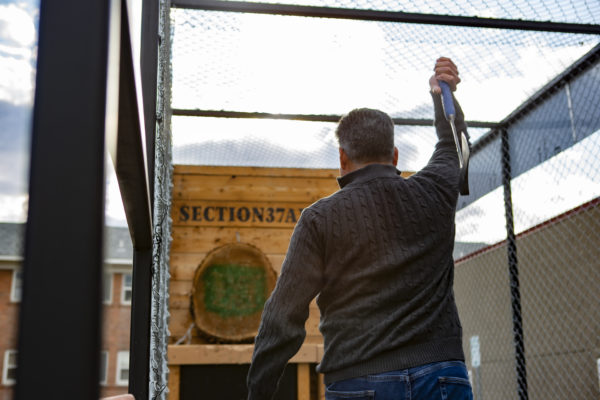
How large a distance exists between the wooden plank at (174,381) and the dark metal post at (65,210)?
2.83 meters

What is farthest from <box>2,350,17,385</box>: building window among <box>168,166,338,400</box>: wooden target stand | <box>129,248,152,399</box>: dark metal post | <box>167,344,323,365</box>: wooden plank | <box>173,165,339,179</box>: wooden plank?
<box>173,165,339,179</box>: wooden plank

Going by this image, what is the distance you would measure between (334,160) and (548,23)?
161cm

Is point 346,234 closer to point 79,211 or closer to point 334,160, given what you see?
point 79,211

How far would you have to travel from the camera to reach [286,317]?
1151 mm

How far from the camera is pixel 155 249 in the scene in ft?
4.94

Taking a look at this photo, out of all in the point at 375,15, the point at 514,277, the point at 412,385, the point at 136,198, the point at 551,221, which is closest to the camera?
the point at 136,198

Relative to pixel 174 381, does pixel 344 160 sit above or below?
above

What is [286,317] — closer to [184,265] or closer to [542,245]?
[542,245]

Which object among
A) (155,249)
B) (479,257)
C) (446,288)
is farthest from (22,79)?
(479,257)

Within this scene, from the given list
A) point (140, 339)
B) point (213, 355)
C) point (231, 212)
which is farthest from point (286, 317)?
point (231, 212)

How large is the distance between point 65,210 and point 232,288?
11.1 ft

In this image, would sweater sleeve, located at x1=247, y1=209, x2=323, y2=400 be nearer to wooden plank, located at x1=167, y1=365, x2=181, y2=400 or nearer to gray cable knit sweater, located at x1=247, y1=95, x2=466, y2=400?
gray cable knit sweater, located at x1=247, y1=95, x2=466, y2=400

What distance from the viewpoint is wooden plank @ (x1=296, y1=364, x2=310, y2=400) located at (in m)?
3.05

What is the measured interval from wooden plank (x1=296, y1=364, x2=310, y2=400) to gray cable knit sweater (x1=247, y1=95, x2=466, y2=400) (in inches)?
76.4
